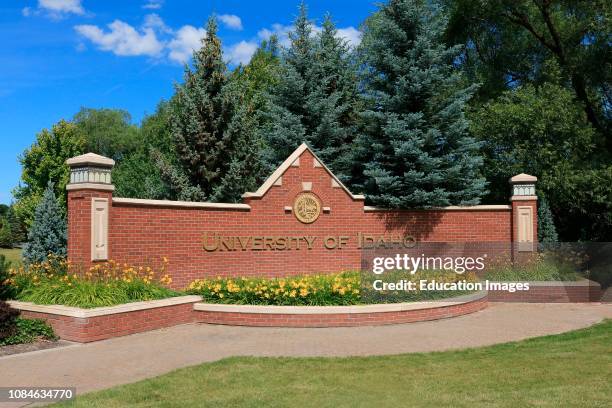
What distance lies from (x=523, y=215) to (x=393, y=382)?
1080 centimetres

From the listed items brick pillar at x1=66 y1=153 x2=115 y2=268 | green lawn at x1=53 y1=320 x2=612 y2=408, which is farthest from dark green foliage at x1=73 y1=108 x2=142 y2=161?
green lawn at x1=53 y1=320 x2=612 y2=408

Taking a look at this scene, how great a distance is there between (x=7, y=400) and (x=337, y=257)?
33.1 ft

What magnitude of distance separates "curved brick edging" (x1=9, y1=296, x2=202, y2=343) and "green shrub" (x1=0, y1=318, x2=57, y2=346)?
13cm

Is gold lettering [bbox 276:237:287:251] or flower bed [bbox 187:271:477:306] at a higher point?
gold lettering [bbox 276:237:287:251]

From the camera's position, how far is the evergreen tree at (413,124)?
16531 millimetres

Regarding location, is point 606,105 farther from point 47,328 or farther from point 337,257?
point 47,328

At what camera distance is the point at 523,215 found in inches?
631

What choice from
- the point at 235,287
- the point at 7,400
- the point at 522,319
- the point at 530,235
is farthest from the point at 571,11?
the point at 7,400

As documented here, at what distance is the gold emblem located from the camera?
14.8 m

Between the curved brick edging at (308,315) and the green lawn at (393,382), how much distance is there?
2.53m

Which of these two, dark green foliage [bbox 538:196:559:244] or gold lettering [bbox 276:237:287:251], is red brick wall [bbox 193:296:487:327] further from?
dark green foliage [bbox 538:196:559:244]

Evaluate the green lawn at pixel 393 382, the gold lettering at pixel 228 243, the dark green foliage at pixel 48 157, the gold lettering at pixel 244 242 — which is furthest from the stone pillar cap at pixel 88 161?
the dark green foliage at pixel 48 157

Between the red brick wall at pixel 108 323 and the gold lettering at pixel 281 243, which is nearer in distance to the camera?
the red brick wall at pixel 108 323

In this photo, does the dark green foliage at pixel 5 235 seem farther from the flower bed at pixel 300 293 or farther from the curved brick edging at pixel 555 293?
the curved brick edging at pixel 555 293
